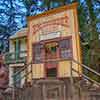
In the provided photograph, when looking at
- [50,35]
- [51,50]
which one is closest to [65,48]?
[51,50]

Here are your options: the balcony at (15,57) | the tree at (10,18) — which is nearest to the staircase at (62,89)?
the balcony at (15,57)

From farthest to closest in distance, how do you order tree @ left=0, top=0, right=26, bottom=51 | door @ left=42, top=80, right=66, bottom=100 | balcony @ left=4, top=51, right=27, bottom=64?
tree @ left=0, top=0, right=26, bottom=51 < balcony @ left=4, top=51, right=27, bottom=64 < door @ left=42, top=80, right=66, bottom=100

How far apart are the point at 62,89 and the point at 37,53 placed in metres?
2.80

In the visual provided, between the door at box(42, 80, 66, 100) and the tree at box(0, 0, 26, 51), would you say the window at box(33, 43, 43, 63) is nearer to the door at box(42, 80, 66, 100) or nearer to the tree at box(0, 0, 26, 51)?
the door at box(42, 80, 66, 100)

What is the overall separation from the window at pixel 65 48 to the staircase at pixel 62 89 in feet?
1.87

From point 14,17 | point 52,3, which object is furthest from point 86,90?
point 14,17

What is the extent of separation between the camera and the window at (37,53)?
14922 mm

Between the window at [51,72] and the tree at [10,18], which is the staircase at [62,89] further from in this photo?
the tree at [10,18]

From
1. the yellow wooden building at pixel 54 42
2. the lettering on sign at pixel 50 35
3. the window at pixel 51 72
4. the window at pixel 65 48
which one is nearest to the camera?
the yellow wooden building at pixel 54 42

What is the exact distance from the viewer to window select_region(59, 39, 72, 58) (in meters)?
13.6

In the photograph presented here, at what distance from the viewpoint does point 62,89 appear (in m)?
13.0

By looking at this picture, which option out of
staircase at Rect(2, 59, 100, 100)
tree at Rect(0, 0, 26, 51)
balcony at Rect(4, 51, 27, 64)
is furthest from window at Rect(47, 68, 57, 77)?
tree at Rect(0, 0, 26, 51)

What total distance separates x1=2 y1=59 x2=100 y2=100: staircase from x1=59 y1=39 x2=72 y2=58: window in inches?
22.4

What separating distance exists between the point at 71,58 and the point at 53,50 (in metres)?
1.25
